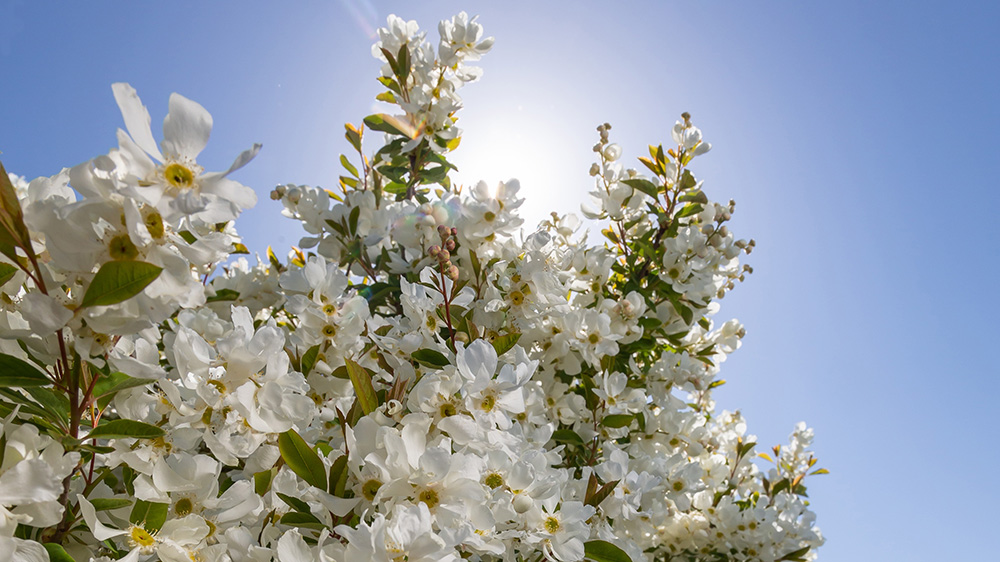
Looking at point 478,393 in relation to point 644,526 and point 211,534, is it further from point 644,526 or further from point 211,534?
point 644,526

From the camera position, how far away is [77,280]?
913mm

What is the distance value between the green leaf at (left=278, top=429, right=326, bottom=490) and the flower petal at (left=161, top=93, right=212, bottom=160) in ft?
2.02

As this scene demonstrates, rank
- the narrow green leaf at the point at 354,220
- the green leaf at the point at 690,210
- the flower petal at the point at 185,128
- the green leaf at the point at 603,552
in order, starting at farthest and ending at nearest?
the green leaf at the point at 690,210 < the narrow green leaf at the point at 354,220 < the green leaf at the point at 603,552 < the flower petal at the point at 185,128

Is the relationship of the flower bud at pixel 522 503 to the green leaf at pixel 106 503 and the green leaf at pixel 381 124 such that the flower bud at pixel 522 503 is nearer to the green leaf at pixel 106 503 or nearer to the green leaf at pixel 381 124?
the green leaf at pixel 106 503

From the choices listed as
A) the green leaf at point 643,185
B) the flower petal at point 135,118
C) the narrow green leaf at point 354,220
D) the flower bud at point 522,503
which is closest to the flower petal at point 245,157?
the flower petal at point 135,118

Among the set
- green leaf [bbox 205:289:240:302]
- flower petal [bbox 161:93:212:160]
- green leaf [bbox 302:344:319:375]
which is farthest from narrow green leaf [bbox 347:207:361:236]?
flower petal [bbox 161:93:212:160]

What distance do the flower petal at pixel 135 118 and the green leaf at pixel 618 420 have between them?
1.86m

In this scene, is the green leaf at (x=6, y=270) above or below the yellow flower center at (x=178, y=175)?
below

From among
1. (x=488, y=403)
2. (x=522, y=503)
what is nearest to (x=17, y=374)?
(x=488, y=403)

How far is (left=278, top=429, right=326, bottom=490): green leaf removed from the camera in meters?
1.23

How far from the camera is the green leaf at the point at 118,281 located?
0.84m

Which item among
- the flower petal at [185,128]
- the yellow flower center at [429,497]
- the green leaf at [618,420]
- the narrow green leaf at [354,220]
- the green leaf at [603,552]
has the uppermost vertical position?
the narrow green leaf at [354,220]

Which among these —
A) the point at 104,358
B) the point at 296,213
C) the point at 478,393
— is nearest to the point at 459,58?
the point at 296,213

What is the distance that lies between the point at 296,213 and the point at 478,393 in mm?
1821
